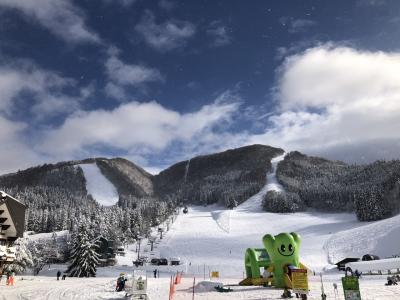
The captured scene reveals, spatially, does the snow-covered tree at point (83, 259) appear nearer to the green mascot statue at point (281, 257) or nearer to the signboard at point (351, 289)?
the green mascot statue at point (281, 257)

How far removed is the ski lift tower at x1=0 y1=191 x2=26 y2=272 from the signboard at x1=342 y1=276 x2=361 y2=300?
113ft

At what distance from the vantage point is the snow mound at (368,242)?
279 ft

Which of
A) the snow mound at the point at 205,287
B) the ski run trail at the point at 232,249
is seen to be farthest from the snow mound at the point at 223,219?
the snow mound at the point at 205,287

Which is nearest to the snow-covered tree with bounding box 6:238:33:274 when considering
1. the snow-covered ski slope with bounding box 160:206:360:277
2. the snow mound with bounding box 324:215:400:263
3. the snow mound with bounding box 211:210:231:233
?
→ the snow-covered ski slope with bounding box 160:206:360:277

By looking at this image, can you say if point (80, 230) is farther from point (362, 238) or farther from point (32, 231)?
point (32, 231)

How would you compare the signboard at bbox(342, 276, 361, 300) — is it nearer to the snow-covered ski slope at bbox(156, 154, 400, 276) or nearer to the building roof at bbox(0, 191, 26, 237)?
the building roof at bbox(0, 191, 26, 237)

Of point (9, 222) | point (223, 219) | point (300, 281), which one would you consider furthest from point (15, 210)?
point (223, 219)

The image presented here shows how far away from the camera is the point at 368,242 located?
302 ft

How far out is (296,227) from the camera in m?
136

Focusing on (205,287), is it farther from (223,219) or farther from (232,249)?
(223,219)

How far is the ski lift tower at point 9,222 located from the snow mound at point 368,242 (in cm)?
6067

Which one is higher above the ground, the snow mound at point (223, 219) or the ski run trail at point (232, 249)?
the snow mound at point (223, 219)

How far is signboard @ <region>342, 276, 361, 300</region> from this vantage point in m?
17.5

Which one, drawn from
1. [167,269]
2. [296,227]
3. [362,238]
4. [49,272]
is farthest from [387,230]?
A: [49,272]
